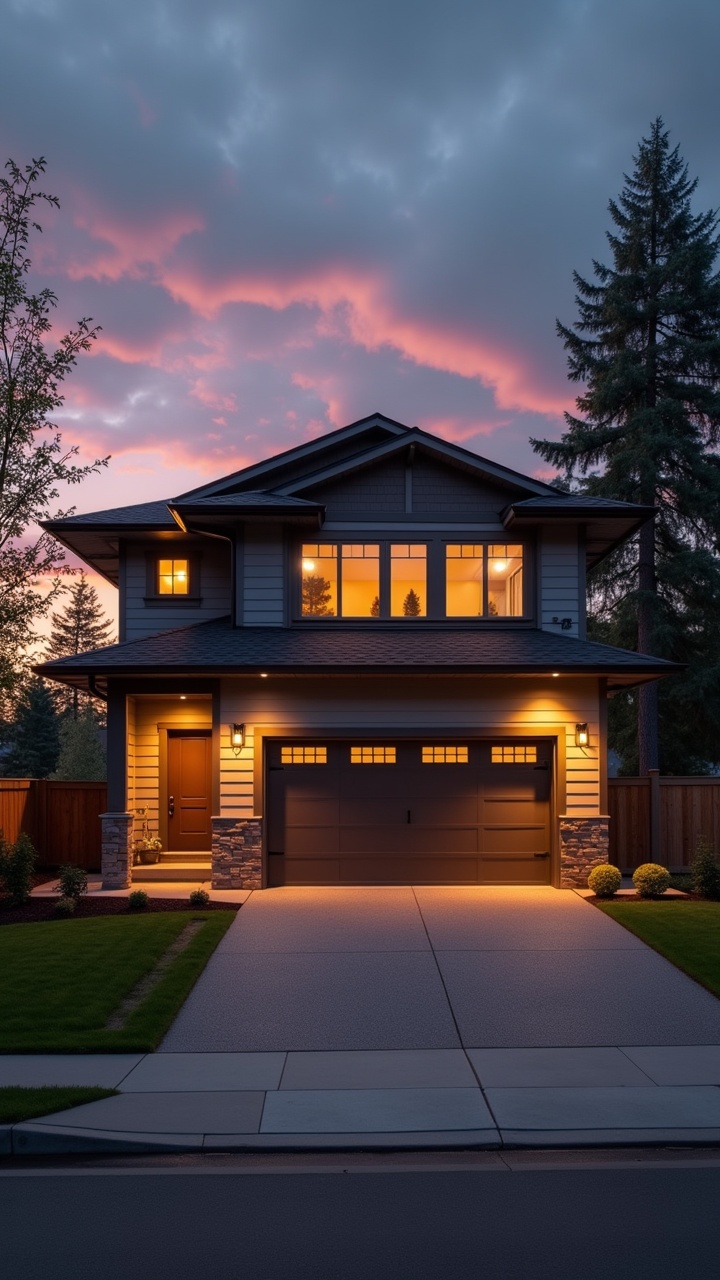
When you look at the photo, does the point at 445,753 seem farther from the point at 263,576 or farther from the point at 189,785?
the point at 189,785

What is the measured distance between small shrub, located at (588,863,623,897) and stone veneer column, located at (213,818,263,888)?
549 centimetres

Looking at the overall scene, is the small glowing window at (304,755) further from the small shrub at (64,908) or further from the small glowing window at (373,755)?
the small shrub at (64,908)

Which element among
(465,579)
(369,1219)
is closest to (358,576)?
(465,579)

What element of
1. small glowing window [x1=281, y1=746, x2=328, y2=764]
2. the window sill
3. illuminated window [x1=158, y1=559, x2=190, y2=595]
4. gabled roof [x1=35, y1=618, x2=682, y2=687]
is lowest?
small glowing window [x1=281, y1=746, x2=328, y2=764]

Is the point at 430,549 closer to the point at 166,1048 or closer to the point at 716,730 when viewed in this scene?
the point at 166,1048

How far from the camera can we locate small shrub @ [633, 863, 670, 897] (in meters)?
15.9

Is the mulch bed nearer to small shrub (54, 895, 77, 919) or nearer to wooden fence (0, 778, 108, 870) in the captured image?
small shrub (54, 895, 77, 919)

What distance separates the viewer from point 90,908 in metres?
15.2

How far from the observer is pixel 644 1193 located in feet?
19.0

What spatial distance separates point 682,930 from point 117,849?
9161mm

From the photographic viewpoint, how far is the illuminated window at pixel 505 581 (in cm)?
1942

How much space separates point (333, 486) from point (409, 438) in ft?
5.60

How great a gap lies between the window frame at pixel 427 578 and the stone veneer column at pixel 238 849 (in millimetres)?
4152

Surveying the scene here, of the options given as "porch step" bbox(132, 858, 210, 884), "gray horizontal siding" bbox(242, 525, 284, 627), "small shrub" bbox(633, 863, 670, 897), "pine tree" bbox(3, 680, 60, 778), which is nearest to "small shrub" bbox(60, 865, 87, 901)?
"porch step" bbox(132, 858, 210, 884)
